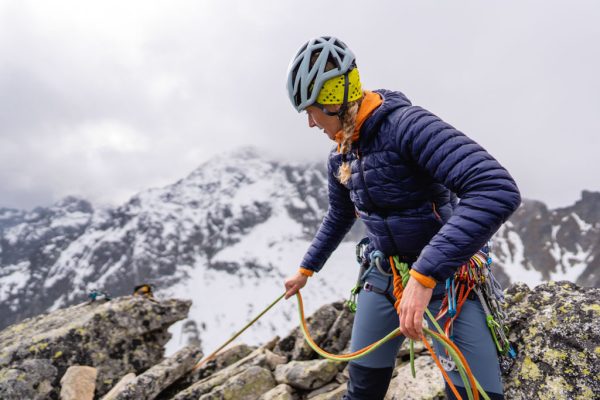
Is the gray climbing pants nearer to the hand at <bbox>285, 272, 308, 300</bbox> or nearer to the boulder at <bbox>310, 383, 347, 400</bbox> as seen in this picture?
the hand at <bbox>285, 272, 308, 300</bbox>

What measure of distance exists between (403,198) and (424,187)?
9.6 inches

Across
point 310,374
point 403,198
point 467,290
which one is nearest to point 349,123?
point 403,198

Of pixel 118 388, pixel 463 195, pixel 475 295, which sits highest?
Result: pixel 118 388

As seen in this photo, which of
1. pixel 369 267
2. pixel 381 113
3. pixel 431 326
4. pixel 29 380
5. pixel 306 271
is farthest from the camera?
pixel 29 380

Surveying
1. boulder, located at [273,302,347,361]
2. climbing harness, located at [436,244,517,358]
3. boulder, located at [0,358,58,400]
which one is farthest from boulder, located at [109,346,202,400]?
climbing harness, located at [436,244,517,358]

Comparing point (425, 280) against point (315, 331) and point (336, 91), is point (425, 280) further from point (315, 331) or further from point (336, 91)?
point (315, 331)

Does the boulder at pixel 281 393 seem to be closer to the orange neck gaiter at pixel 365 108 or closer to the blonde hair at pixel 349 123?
the blonde hair at pixel 349 123

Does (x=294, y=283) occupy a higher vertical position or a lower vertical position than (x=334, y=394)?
higher

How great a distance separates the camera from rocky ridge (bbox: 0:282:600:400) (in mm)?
4703

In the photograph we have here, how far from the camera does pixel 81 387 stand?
27.9 ft

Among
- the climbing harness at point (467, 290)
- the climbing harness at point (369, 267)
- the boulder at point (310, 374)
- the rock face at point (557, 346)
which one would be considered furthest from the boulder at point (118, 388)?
the rock face at point (557, 346)

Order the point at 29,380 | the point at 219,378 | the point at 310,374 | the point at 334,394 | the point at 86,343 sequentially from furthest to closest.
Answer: the point at 86,343 < the point at 219,378 < the point at 29,380 < the point at 310,374 < the point at 334,394

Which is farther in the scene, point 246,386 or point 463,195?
point 246,386

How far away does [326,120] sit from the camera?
13.8 ft
